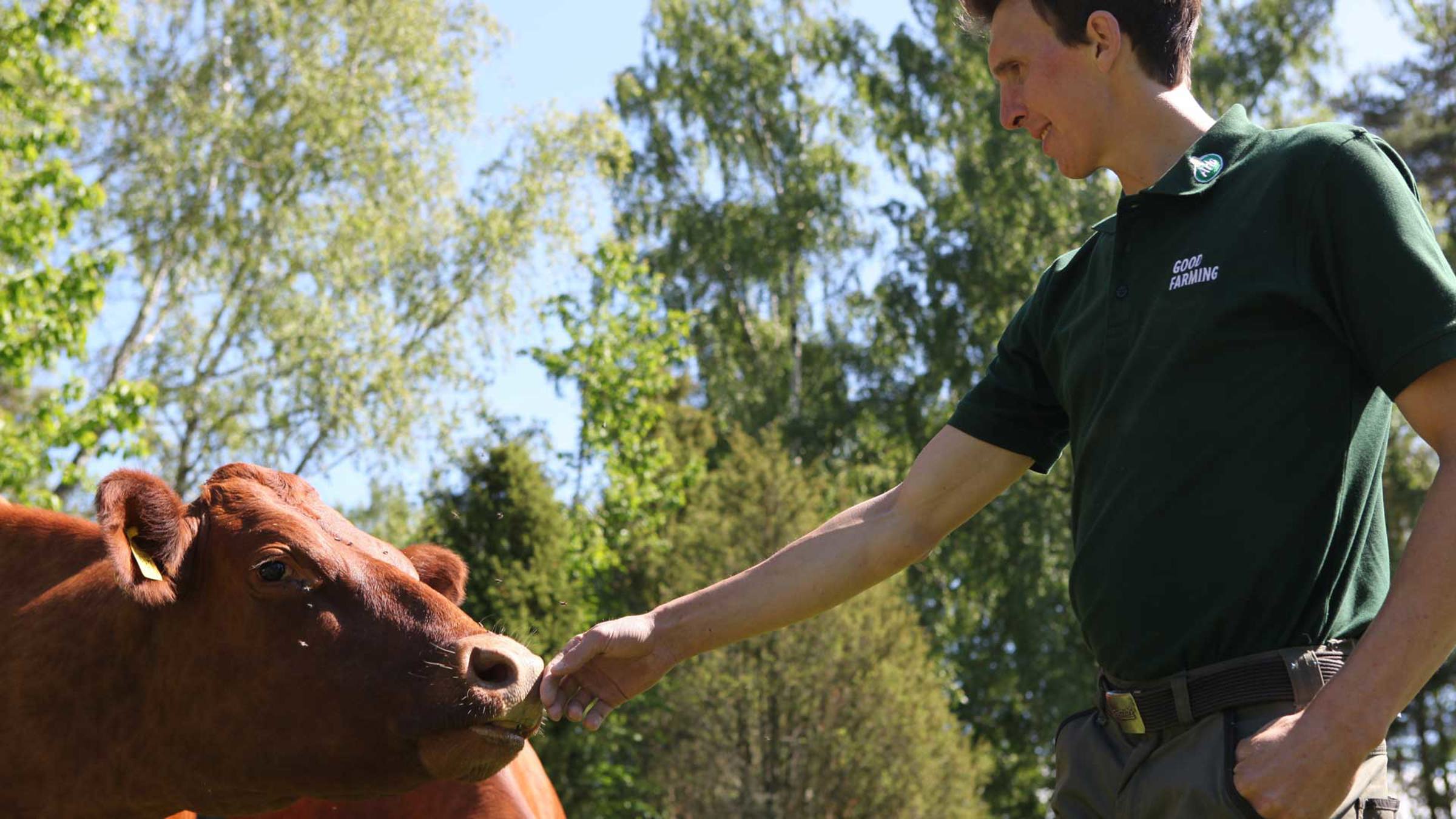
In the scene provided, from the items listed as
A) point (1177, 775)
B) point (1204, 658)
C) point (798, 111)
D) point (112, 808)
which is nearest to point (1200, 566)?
point (1204, 658)

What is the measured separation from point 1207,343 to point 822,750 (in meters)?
12.6

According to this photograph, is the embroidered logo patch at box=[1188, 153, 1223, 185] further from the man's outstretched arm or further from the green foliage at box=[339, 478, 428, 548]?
the green foliage at box=[339, 478, 428, 548]

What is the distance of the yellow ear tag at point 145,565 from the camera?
10.3 feet

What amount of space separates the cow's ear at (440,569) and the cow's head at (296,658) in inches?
13.2

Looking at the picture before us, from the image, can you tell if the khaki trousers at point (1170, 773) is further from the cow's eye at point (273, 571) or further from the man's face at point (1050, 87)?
the cow's eye at point (273, 571)

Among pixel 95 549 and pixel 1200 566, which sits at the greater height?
pixel 95 549

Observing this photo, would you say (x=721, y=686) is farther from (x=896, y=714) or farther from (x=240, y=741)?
(x=240, y=741)

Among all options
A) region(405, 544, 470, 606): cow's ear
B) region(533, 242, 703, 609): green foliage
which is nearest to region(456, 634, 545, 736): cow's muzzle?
region(405, 544, 470, 606): cow's ear

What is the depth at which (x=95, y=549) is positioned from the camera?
3406 mm

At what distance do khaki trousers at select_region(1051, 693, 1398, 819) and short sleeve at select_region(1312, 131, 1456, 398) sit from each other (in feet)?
1.72

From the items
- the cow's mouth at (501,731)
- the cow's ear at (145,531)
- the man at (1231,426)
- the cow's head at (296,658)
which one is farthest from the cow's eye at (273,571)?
the man at (1231,426)

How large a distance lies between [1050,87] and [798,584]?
3.63 ft

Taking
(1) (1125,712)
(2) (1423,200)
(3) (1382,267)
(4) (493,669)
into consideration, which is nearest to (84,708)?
(4) (493,669)

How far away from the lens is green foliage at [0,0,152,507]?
1150cm
